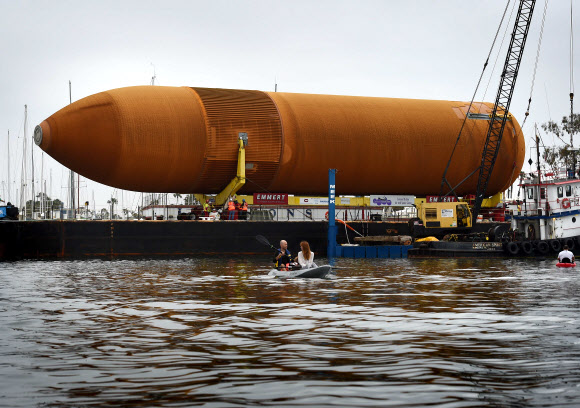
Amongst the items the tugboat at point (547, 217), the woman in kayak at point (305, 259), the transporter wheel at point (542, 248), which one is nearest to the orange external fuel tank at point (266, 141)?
the tugboat at point (547, 217)

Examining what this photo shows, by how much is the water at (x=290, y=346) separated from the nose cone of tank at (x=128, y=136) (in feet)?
71.3

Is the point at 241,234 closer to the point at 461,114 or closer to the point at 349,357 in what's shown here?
the point at 461,114

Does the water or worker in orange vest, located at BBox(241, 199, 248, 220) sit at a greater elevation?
worker in orange vest, located at BBox(241, 199, 248, 220)

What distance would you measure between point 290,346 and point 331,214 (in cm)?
3385

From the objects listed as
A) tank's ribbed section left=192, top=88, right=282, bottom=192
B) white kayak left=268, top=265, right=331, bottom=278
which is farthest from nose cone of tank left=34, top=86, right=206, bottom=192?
white kayak left=268, top=265, right=331, bottom=278

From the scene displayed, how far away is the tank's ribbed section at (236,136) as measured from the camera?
44219mm

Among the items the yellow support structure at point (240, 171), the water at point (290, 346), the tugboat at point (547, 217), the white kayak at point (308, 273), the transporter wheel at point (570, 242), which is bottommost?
the water at point (290, 346)

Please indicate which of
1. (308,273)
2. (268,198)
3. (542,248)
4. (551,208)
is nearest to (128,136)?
(268,198)

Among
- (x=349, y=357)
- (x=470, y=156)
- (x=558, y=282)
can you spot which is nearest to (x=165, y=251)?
(x=470, y=156)

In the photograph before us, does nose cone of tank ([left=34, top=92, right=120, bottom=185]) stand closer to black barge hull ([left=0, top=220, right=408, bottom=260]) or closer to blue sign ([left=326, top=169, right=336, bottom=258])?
black barge hull ([left=0, top=220, right=408, bottom=260])

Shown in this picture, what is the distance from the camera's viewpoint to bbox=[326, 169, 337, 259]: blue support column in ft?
144

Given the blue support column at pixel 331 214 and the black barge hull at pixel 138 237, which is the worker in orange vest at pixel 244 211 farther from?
the blue support column at pixel 331 214

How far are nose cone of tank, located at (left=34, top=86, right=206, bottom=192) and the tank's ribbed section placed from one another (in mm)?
818

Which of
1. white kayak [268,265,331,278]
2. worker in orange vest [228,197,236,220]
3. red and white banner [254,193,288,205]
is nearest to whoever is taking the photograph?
white kayak [268,265,331,278]
